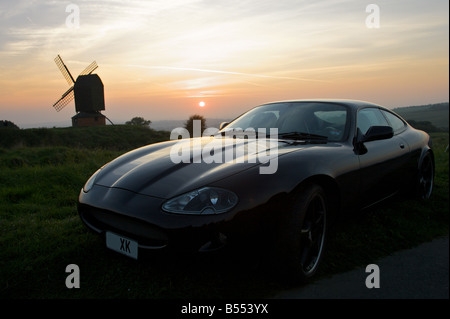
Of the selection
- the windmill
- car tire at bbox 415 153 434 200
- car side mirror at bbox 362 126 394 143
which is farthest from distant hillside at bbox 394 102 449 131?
the windmill

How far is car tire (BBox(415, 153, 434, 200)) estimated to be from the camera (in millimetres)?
4188

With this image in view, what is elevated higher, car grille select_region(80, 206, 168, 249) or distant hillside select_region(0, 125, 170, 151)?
car grille select_region(80, 206, 168, 249)

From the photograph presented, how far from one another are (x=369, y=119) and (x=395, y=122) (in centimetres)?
75

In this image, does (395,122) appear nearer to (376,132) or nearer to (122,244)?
(376,132)

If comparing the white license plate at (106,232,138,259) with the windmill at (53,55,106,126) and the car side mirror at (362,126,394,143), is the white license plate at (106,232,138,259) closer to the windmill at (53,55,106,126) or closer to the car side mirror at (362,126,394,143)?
the car side mirror at (362,126,394,143)

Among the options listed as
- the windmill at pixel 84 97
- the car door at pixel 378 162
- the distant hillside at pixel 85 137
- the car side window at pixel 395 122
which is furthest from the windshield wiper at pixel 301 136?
the windmill at pixel 84 97

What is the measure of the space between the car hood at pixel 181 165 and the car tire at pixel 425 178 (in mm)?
2300

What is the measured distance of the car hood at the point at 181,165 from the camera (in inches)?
88.3

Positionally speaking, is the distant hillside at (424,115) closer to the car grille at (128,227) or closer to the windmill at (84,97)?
the car grille at (128,227)

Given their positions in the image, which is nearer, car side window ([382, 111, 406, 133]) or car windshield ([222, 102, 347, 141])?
car windshield ([222, 102, 347, 141])

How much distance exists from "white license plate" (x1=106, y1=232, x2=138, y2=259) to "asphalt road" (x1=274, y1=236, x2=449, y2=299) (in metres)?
0.96

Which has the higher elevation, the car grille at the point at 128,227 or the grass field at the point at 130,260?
the car grille at the point at 128,227

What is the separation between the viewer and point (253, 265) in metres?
2.09
